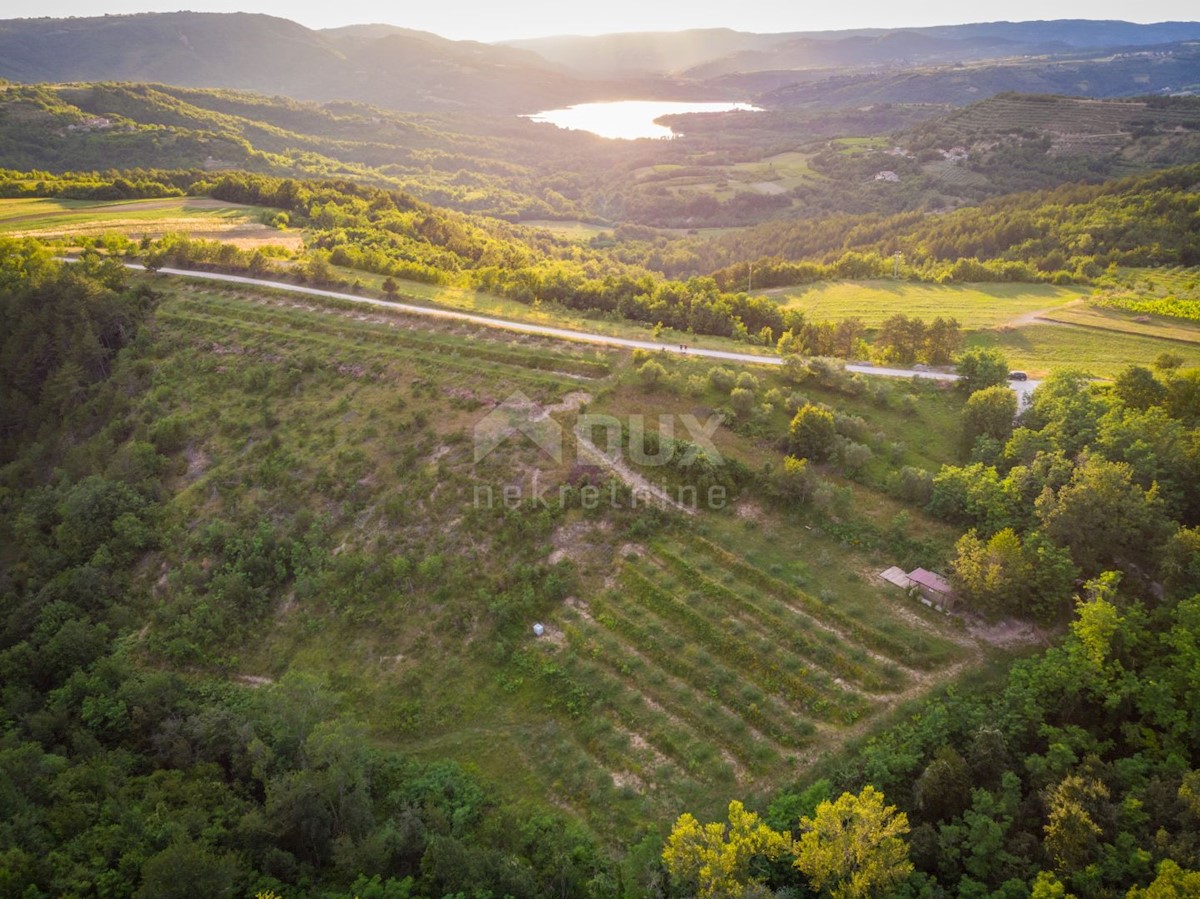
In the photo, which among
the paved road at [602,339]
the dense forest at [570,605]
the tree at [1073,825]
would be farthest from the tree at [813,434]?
the tree at [1073,825]

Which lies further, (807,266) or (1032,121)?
(1032,121)

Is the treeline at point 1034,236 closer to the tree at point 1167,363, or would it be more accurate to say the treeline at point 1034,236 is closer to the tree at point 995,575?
the tree at point 1167,363

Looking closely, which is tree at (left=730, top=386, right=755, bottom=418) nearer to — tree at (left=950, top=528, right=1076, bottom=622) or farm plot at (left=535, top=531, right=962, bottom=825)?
farm plot at (left=535, top=531, right=962, bottom=825)

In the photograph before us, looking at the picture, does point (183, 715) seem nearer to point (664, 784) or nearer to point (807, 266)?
point (664, 784)

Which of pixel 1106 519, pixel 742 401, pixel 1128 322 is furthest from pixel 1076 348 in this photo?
pixel 742 401

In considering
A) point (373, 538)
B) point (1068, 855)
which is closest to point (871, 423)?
point (1068, 855)

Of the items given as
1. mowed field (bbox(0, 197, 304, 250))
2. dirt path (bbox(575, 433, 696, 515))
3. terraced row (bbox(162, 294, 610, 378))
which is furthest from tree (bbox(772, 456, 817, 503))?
mowed field (bbox(0, 197, 304, 250))
